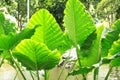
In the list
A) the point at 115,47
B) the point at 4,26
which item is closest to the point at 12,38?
the point at 4,26

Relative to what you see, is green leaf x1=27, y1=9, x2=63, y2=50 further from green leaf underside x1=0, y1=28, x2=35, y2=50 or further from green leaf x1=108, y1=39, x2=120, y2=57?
green leaf x1=108, y1=39, x2=120, y2=57

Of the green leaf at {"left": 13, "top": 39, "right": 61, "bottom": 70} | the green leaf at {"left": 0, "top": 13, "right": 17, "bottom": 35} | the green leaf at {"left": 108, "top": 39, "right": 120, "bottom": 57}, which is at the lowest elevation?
the green leaf at {"left": 108, "top": 39, "right": 120, "bottom": 57}

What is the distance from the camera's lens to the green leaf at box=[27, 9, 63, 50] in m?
1.32

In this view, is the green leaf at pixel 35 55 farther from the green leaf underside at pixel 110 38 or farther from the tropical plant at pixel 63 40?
the green leaf underside at pixel 110 38

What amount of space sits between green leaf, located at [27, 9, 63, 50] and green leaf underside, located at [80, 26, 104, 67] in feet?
0.31

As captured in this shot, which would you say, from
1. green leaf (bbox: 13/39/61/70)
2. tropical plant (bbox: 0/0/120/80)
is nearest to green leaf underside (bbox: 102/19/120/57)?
tropical plant (bbox: 0/0/120/80)

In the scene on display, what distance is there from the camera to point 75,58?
145cm

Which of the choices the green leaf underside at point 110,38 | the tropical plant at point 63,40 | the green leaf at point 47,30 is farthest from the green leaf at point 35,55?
the green leaf underside at point 110,38

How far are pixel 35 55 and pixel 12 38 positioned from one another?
0.09 metres

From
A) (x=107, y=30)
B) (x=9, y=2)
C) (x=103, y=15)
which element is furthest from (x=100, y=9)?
(x=107, y=30)

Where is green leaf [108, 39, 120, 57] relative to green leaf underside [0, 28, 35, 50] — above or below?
below

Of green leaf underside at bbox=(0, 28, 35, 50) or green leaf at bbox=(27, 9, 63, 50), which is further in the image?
green leaf at bbox=(27, 9, 63, 50)

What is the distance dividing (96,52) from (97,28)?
104 millimetres

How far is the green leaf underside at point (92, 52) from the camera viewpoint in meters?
A: 1.34
